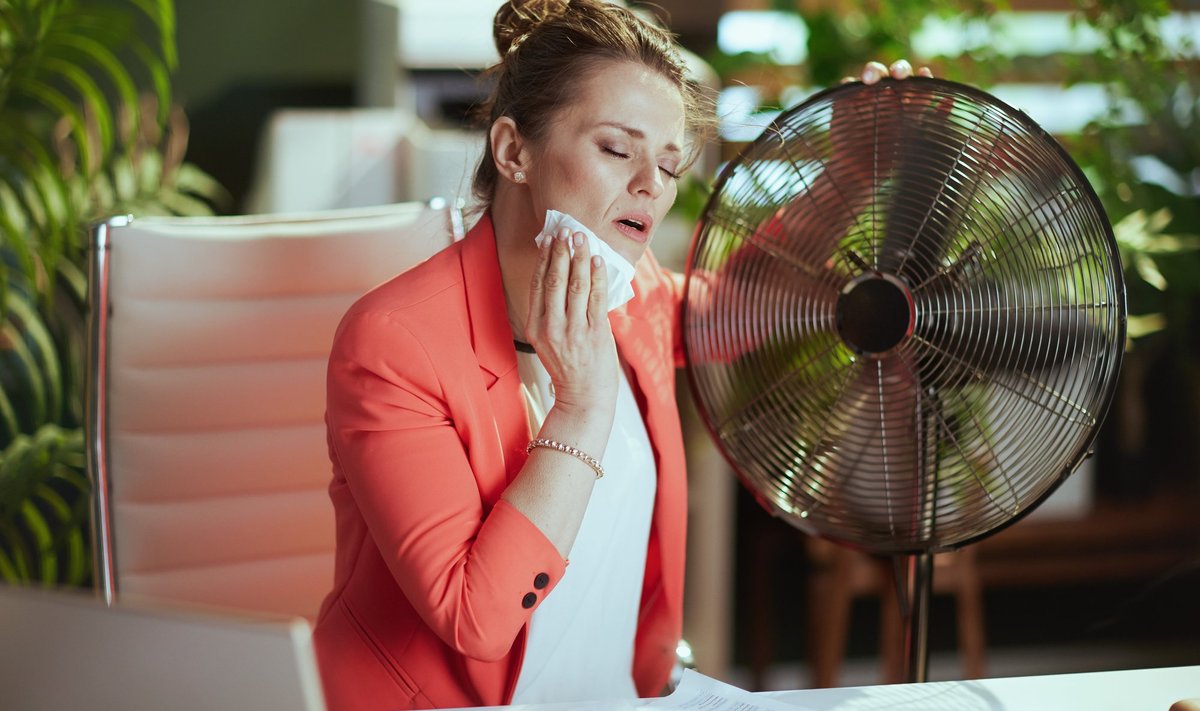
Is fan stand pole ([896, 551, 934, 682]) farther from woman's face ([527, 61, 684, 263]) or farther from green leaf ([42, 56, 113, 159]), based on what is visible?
green leaf ([42, 56, 113, 159])

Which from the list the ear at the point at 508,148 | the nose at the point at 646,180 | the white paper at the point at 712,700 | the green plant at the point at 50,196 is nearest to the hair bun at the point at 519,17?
the ear at the point at 508,148

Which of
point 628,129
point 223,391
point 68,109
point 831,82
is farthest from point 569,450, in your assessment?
point 831,82

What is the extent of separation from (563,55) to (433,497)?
0.50 metres

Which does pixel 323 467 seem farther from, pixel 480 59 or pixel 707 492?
pixel 480 59

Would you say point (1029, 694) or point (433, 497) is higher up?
point (433, 497)

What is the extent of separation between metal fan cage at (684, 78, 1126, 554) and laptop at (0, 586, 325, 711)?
2.46ft

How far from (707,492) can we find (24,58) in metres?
1.70

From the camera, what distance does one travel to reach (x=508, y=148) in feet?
4.00

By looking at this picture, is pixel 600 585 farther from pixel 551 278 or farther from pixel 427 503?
pixel 551 278

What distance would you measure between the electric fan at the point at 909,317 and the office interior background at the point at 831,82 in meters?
0.14

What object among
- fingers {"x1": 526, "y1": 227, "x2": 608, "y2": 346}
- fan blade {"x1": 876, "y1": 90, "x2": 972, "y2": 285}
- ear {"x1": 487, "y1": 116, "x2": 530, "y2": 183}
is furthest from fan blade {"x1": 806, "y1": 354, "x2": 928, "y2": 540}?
ear {"x1": 487, "y1": 116, "x2": 530, "y2": 183}

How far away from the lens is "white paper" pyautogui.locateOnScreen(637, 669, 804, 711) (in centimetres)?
96

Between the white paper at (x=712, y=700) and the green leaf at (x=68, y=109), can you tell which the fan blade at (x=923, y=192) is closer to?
the white paper at (x=712, y=700)

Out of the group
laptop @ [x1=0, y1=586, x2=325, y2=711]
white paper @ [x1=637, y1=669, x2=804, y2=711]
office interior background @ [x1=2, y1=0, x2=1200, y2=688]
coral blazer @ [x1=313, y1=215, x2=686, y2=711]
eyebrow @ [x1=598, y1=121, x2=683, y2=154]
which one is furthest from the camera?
office interior background @ [x1=2, y1=0, x2=1200, y2=688]
